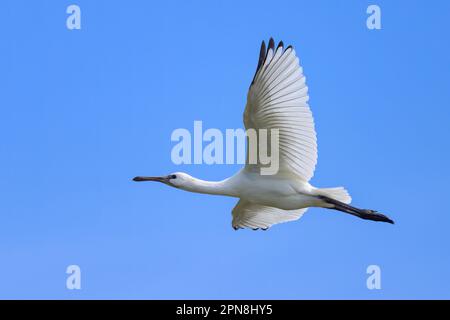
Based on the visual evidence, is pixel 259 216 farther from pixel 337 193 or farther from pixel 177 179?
pixel 337 193

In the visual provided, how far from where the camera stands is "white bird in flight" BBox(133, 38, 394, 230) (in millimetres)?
14711

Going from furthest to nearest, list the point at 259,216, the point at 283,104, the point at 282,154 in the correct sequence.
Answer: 1. the point at 259,216
2. the point at 282,154
3. the point at 283,104

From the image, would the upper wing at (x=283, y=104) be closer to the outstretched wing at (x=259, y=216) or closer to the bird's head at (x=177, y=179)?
the bird's head at (x=177, y=179)

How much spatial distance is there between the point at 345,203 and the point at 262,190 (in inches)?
56.8

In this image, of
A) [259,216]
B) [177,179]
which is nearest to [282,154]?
[177,179]

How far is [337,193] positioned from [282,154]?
1194 mm

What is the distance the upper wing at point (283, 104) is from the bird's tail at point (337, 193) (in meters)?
0.59

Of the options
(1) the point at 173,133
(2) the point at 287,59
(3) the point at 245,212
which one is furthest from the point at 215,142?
(3) the point at 245,212

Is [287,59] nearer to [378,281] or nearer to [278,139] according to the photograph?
[278,139]

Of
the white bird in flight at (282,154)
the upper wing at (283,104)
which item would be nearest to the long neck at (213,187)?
the white bird in flight at (282,154)

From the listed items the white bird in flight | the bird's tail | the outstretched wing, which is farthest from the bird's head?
the bird's tail

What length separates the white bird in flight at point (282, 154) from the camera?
14.7 meters

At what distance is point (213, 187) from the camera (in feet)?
53.3

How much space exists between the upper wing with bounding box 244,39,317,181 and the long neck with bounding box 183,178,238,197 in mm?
1134
